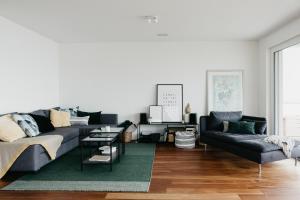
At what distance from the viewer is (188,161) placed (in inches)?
168

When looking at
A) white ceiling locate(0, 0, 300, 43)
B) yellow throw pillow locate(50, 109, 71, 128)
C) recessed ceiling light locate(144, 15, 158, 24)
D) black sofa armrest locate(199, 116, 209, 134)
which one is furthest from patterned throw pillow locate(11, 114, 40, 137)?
black sofa armrest locate(199, 116, 209, 134)

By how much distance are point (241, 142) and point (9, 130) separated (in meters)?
3.45

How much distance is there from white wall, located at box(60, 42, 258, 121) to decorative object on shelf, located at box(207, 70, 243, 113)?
0.14 metres

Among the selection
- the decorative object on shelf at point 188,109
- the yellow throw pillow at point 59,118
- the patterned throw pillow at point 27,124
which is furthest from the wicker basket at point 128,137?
the patterned throw pillow at point 27,124

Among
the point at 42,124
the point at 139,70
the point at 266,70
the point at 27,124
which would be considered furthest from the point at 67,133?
the point at 266,70

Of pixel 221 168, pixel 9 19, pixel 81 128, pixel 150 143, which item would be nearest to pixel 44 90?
pixel 81 128

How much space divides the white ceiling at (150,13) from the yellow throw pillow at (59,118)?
5.47ft

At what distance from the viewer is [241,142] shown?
3914 millimetres

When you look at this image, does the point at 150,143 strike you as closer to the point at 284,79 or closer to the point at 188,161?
the point at 188,161

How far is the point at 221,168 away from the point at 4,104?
144 inches

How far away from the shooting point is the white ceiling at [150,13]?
11.5ft

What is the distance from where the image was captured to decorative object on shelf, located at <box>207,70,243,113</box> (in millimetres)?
5926

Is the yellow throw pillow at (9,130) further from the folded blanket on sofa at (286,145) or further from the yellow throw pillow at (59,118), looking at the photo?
the folded blanket on sofa at (286,145)

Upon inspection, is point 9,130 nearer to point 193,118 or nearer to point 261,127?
point 193,118
